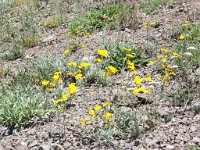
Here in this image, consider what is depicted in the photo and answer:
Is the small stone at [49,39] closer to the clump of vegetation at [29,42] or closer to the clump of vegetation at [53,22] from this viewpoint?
the clump of vegetation at [29,42]

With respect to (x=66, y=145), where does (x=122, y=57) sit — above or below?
above

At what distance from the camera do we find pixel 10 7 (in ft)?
39.7

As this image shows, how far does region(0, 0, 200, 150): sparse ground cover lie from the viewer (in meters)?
4.72

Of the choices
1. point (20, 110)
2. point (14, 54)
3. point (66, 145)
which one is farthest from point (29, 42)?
point (66, 145)

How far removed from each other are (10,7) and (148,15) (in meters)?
4.99

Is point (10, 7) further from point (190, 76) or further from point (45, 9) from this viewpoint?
point (190, 76)

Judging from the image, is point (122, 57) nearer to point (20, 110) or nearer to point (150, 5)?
point (20, 110)

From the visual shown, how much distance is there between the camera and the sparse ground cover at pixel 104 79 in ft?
15.5

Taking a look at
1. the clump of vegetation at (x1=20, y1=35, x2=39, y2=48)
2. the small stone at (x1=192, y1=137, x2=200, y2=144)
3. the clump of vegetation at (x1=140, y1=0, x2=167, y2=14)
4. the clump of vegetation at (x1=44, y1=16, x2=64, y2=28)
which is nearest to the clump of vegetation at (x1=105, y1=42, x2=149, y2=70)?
the clump of vegetation at (x1=20, y1=35, x2=39, y2=48)

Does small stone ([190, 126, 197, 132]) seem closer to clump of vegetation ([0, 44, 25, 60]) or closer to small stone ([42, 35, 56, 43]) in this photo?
clump of vegetation ([0, 44, 25, 60])

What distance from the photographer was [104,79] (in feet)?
20.1

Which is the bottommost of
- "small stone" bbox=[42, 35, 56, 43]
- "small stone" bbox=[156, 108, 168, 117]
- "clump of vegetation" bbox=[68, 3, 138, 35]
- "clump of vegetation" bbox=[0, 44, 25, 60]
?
"clump of vegetation" bbox=[0, 44, 25, 60]

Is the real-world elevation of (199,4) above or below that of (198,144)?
above

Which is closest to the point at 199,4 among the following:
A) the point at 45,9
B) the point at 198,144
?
the point at 45,9
